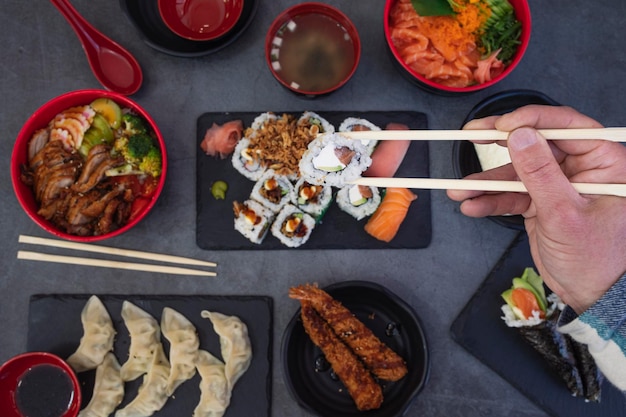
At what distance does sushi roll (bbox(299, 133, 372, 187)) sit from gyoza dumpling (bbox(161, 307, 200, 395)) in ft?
3.66

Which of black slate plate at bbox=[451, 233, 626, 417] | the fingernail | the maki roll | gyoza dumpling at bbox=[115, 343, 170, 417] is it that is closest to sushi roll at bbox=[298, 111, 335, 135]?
the fingernail

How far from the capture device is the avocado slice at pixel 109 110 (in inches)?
88.0

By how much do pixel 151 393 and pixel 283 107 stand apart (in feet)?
5.12

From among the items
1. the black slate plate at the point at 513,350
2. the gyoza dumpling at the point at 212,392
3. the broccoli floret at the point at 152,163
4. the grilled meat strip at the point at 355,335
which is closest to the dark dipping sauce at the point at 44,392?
the gyoza dumpling at the point at 212,392

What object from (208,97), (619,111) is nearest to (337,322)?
(208,97)

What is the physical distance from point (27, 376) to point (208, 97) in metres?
1.58

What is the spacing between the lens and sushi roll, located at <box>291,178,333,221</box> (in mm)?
2309

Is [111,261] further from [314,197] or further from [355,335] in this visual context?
[355,335]

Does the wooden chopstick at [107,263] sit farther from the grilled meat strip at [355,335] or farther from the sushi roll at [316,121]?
the sushi roll at [316,121]

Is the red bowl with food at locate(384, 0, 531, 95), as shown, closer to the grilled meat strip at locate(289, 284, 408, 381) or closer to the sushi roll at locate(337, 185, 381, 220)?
the sushi roll at locate(337, 185, 381, 220)

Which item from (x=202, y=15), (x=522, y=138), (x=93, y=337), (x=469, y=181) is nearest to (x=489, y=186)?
(x=469, y=181)

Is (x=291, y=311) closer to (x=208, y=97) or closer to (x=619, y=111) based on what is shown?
(x=208, y=97)

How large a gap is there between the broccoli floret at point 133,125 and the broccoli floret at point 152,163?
0.11 meters

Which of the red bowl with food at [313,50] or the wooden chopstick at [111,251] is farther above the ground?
the red bowl with food at [313,50]
